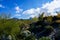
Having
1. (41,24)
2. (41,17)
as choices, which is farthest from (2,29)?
(41,17)

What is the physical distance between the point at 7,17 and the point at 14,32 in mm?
2375

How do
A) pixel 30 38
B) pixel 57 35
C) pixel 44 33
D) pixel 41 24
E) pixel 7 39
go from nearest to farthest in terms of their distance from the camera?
pixel 7 39 < pixel 30 38 < pixel 57 35 < pixel 44 33 < pixel 41 24

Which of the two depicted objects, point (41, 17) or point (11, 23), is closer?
point (11, 23)

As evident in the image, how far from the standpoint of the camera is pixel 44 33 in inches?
1278

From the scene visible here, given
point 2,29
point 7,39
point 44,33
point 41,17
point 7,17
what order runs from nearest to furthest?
point 7,39
point 2,29
point 7,17
point 44,33
point 41,17

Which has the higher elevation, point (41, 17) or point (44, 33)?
point (41, 17)

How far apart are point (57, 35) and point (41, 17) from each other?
54.5 ft

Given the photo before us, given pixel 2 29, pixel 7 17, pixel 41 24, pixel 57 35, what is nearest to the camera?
pixel 2 29

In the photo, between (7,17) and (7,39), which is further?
(7,17)

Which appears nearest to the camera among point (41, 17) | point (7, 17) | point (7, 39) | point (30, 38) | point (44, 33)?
point (7, 39)

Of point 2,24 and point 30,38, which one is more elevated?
point 2,24

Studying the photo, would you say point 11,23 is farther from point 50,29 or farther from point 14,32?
point 50,29

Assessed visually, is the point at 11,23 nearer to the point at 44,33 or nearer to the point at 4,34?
the point at 4,34

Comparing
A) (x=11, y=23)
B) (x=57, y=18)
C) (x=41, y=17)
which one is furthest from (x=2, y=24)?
(x=57, y=18)
